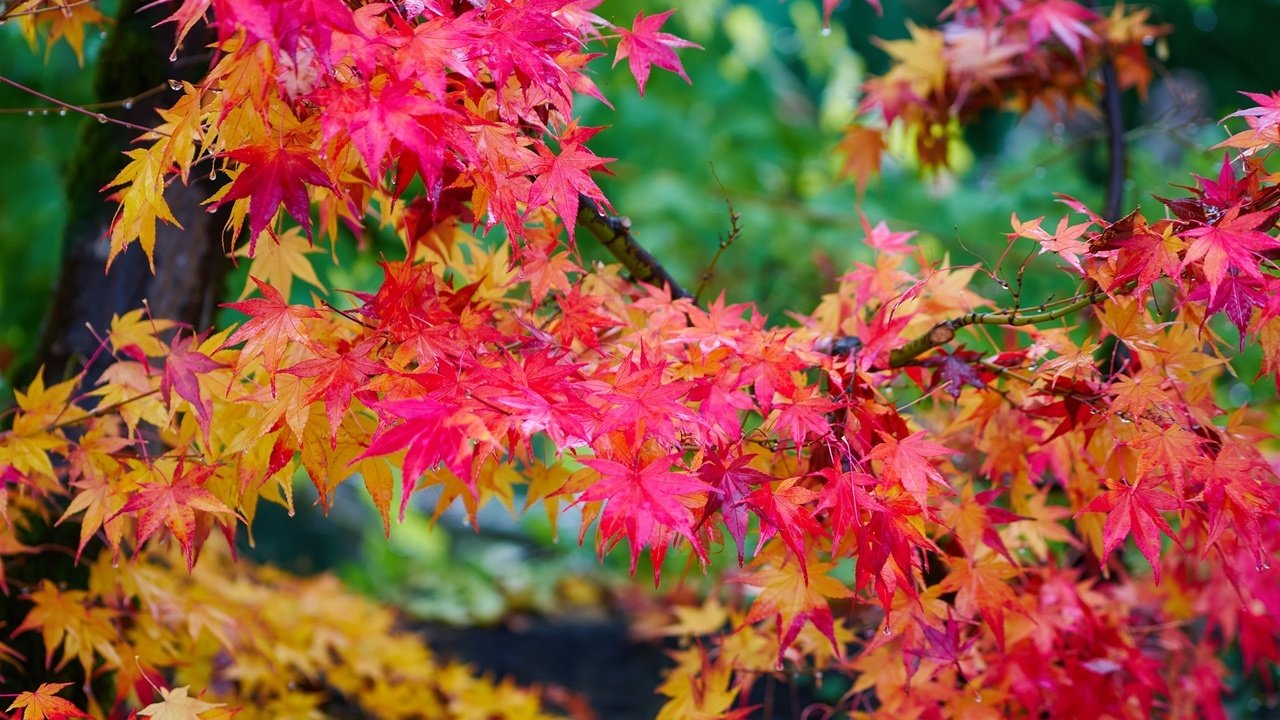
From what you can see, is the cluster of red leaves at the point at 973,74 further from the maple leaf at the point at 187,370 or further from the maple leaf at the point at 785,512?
the maple leaf at the point at 187,370

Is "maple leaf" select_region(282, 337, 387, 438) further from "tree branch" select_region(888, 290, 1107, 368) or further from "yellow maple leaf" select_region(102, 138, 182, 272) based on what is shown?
"tree branch" select_region(888, 290, 1107, 368)

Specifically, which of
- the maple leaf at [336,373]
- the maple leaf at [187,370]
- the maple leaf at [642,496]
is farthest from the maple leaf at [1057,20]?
the maple leaf at [187,370]

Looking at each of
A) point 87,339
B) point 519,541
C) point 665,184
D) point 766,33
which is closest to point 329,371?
point 87,339

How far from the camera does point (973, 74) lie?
2.18m

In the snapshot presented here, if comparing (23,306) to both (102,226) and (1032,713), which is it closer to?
(102,226)

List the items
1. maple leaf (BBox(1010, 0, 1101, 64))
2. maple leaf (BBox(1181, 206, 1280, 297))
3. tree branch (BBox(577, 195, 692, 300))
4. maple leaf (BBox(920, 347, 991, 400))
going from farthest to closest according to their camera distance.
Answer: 1. maple leaf (BBox(1010, 0, 1101, 64))
2. tree branch (BBox(577, 195, 692, 300))
3. maple leaf (BBox(920, 347, 991, 400))
4. maple leaf (BBox(1181, 206, 1280, 297))

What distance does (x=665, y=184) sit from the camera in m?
3.51

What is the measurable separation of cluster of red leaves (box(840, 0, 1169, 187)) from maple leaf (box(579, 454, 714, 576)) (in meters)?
1.43

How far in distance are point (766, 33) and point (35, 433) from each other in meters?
5.82

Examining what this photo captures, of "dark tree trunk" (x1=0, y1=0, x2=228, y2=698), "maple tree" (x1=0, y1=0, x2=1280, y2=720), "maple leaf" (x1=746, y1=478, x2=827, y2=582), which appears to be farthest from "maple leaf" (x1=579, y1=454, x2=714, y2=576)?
"dark tree trunk" (x1=0, y1=0, x2=228, y2=698)

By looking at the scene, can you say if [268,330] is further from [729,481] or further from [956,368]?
[956,368]

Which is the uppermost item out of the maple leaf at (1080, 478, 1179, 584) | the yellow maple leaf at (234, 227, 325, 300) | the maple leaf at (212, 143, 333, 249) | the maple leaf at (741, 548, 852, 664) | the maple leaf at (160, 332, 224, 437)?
the maple leaf at (212, 143, 333, 249)

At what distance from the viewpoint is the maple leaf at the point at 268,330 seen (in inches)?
42.1

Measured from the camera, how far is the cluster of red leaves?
2.18m
